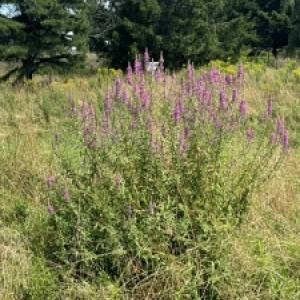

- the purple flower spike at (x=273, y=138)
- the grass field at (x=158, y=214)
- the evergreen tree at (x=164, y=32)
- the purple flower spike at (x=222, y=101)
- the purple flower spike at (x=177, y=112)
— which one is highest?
the evergreen tree at (x=164, y=32)

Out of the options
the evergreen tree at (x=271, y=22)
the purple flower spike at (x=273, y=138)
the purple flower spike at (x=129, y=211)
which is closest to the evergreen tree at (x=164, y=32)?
the evergreen tree at (x=271, y=22)

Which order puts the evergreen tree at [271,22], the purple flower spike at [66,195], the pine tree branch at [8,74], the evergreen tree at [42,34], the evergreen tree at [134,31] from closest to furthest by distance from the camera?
1. the purple flower spike at [66,195]
2. the evergreen tree at [42,34]
3. the pine tree branch at [8,74]
4. the evergreen tree at [134,31]
5. the evergreen tree at [271,22]

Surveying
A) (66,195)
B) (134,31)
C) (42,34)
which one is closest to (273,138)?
(66,195)

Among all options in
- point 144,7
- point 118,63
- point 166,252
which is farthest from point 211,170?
point 118,63

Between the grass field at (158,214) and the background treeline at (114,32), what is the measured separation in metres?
14.1

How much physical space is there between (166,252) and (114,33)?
17.7 m

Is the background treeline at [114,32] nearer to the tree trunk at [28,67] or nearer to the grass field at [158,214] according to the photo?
the tree trunk at [28,67]

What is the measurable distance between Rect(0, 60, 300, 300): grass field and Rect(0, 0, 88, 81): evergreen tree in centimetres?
1416

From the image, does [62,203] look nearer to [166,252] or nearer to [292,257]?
[166,252]

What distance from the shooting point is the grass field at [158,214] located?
2.96 m

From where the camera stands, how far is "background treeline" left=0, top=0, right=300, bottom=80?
17.0 m

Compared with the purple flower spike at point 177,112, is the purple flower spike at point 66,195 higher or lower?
lower

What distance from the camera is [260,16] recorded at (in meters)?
30.2

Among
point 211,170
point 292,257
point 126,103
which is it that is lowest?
point 292,257
